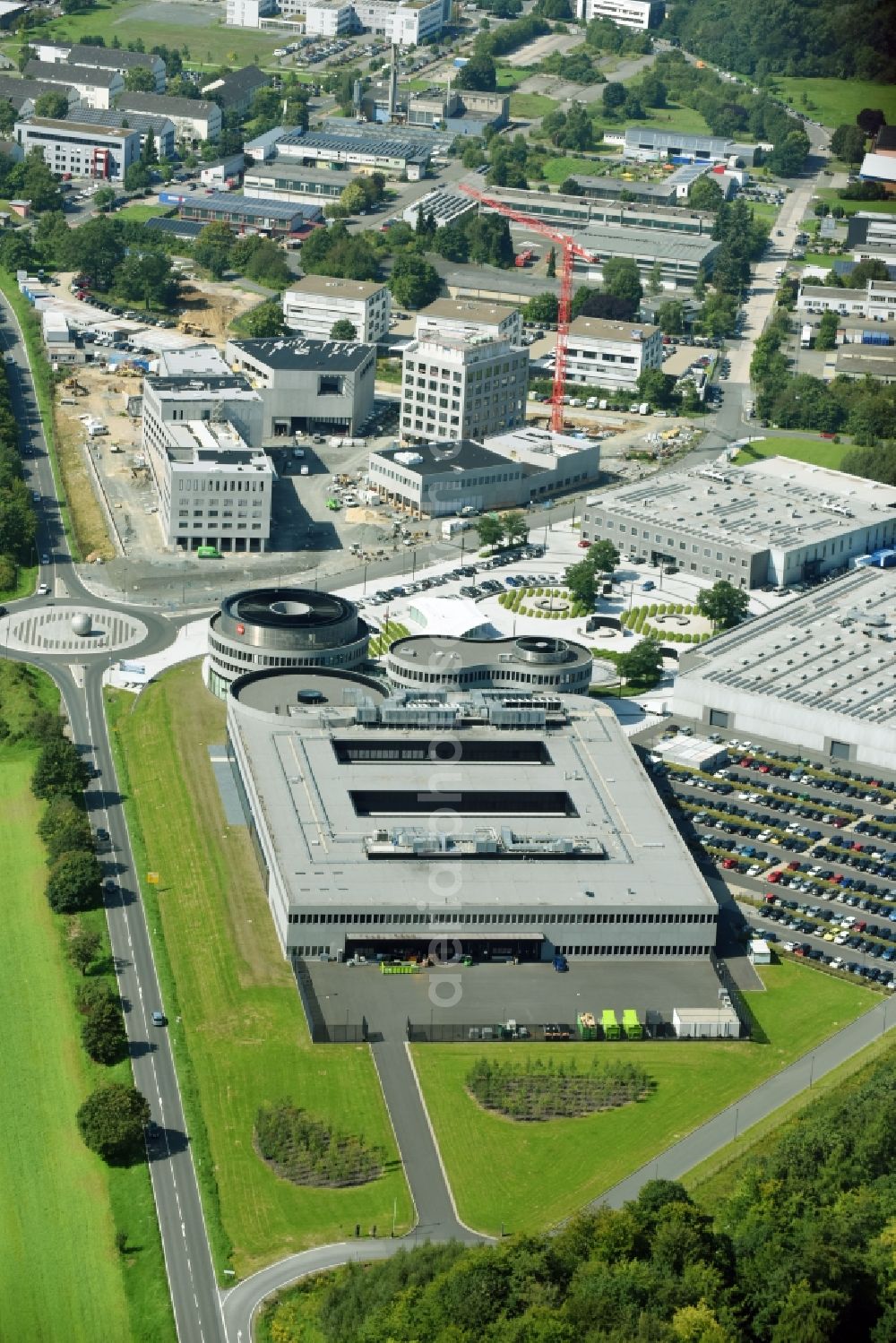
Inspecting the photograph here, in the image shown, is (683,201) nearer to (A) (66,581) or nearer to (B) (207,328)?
(B) (207,328)

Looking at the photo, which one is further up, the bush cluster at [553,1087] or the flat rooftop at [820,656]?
the flat rooftop at [820,656]

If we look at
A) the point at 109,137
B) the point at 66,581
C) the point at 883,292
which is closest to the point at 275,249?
the point at 109,137

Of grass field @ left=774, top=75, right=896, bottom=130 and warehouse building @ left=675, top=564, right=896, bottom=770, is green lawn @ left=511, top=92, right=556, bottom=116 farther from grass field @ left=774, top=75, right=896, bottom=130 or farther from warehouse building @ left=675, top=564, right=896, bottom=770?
warehouse building @ left=675, top=564, right=896, bottom=770

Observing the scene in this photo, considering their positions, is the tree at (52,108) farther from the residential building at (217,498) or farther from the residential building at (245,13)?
the residential building at (217,498)

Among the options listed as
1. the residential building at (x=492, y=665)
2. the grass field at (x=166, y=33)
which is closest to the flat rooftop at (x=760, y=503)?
the residential building at (x=492, y=665)

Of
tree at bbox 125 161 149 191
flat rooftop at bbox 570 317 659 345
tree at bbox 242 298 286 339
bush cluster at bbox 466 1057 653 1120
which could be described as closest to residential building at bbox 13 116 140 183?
tree at bbox 125 161 149 191

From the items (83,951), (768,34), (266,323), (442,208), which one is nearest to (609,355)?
(266,323)

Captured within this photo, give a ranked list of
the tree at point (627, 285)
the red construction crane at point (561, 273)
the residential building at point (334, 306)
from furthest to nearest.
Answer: the tree at point (627, 285)
the residential building at point (334, 306)
the red construction crane at point (561, 273)
